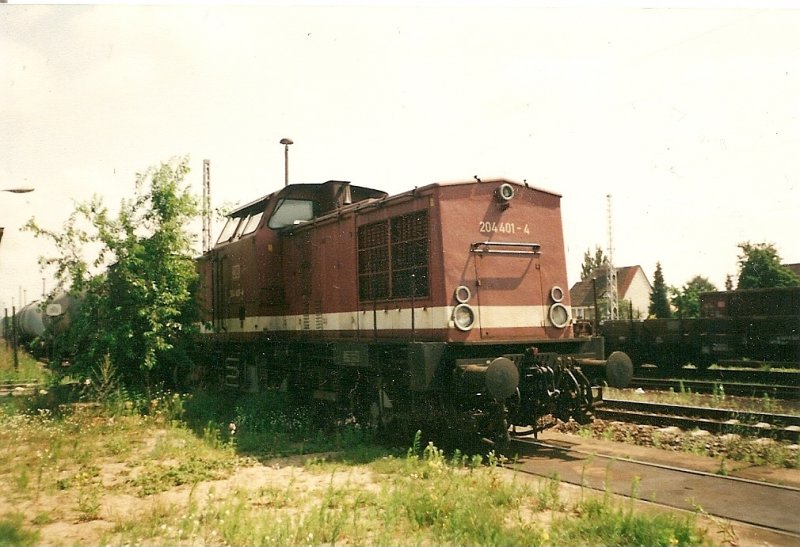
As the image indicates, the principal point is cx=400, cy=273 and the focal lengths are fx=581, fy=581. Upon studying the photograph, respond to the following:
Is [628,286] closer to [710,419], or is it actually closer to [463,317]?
[710,419]

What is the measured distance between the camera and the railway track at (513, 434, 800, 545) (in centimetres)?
487

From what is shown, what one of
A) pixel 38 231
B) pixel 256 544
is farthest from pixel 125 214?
pixel 256 544

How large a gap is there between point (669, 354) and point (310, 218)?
11099mm

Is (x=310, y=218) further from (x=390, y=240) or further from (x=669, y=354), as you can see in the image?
(x=669, y=354)

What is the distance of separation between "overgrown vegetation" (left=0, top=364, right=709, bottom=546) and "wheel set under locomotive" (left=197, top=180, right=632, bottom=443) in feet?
2.31

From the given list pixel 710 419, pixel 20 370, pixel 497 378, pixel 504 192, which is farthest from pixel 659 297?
pixel 497 378

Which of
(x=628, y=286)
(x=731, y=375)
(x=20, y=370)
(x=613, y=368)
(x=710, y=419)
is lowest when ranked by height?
(x=710, y=419)

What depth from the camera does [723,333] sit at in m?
14.9

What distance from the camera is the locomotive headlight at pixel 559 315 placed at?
7.82 metres

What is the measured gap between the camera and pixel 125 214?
10281mm

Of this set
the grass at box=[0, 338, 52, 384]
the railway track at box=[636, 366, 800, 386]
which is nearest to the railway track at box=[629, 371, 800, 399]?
the railway track at box=[636, 366, 800, 386]

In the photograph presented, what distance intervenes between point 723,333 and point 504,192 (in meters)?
10.4

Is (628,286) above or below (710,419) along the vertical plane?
above

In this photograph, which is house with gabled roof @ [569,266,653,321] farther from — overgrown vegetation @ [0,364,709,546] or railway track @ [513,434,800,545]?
overgrown vegetation @ [0,364,709,546]
